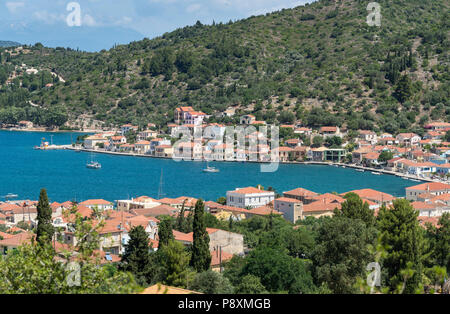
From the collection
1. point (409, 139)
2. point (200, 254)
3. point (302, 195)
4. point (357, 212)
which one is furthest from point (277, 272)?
point (409, 139)

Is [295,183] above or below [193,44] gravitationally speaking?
below

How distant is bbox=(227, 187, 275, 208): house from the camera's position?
2255 cm

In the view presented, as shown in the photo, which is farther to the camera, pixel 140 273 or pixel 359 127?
pixel 359 127

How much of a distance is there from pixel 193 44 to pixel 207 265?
2429 inches

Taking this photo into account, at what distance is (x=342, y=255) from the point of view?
10.1 m

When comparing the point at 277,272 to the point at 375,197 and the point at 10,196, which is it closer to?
the point at 375,197

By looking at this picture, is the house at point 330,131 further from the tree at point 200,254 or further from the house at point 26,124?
the house at point 26,124

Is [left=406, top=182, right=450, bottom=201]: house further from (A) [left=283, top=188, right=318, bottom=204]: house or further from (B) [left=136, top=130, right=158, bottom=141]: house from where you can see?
(B) [left=136, top=130, right=158, bottom=141]: house

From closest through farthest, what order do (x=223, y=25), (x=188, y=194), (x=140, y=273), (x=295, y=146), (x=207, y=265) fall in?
1. (x=140, y=273)
2. (x=207, y=265)
3. (x=188, y=194)
4. (x=295, y=146)
5. (x=223, y=25)

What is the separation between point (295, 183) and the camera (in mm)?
31000

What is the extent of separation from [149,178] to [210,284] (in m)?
25.2

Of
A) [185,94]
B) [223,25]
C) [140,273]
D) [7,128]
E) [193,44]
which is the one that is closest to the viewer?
[140,273]
